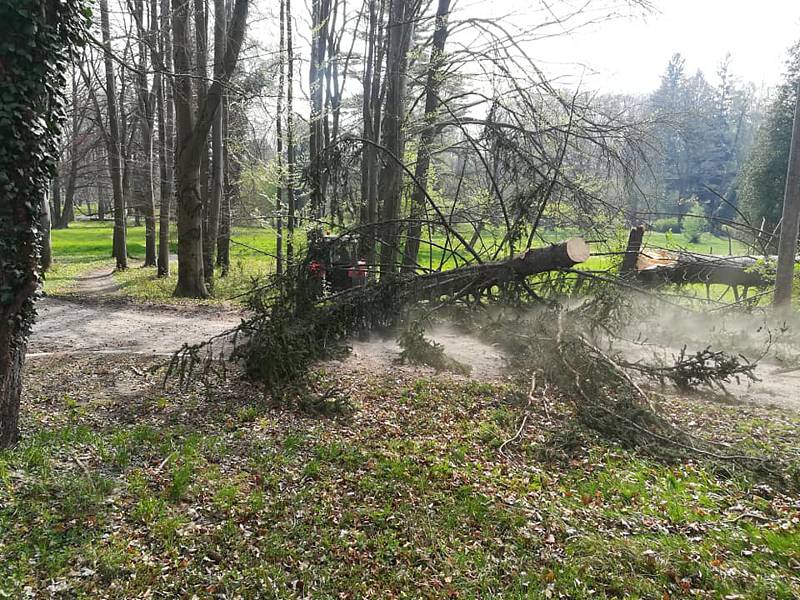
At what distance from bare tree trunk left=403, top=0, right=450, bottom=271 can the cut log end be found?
237 cm

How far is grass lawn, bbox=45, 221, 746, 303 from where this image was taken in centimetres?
1061

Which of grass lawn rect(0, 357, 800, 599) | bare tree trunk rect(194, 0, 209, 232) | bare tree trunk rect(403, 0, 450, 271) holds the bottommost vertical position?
grass lawn rect(0, 357, 800, 599)

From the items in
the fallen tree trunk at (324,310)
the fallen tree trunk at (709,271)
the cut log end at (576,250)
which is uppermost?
the cut log end at (576,250)

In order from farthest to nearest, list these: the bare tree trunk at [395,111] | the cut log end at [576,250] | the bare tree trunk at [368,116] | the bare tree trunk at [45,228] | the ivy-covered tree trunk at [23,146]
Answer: the bare tree trunk at [368,116], the bare tree trunk at [395,111], the cut log end at [576,250], the bare tree trunk at [45,228], the ivy-covered tree trunk at [23,146]

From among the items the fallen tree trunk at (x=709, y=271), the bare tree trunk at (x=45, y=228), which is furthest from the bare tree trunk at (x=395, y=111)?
the fallen tree trunk at (x=709, y=271)

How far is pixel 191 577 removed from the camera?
11.0ft

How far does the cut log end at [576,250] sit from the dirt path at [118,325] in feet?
18.2

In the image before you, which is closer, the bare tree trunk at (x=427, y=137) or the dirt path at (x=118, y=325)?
the dirt path at (x=118, y=325)

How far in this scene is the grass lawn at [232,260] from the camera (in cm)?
1061

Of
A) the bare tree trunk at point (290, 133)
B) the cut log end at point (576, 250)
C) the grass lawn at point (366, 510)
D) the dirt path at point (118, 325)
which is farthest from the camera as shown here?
the bare tree trunk at point (290, 133)

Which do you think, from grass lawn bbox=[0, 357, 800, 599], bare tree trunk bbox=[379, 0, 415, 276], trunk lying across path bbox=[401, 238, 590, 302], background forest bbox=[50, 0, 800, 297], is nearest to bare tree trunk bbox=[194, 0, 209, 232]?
background forest bbox=[50, 0, 800, 297]

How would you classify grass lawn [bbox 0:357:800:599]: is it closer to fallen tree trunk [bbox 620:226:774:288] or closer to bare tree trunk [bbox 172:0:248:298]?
fallen tree trunk [bbox 620:226:774:288]

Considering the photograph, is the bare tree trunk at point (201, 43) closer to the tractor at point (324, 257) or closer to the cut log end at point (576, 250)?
the tractor at point (324, 257)

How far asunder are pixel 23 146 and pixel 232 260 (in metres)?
19.4
